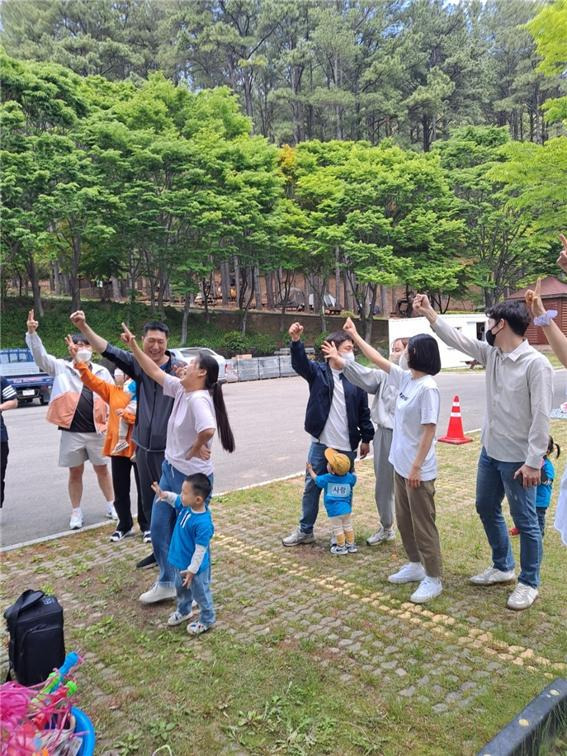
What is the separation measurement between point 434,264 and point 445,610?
26992 millimetres

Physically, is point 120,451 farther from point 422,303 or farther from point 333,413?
point 422,303

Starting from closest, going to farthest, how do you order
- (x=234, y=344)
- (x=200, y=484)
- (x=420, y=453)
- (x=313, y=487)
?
(x=200, y=484)
(x=420, y=453)
(x=313, y=487)
(x=234, y=344)

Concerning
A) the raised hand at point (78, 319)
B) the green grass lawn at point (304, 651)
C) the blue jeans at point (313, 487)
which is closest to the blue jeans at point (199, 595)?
the green grass lawn at point (304, 651)

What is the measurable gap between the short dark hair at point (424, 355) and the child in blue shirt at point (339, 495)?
110cm

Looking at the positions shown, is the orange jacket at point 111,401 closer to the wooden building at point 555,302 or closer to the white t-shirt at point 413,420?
the white t-shirt at point 413,420

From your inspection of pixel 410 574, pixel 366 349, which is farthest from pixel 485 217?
pixel 410 574

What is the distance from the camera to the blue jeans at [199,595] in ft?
11.3

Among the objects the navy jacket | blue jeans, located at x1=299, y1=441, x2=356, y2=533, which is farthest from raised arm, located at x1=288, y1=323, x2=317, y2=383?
blue jeans, located at x1=299, y1=441, x2=356, y2=533

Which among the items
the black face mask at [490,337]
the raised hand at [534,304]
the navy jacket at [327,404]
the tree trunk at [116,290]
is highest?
the tree trunk at [116,290]

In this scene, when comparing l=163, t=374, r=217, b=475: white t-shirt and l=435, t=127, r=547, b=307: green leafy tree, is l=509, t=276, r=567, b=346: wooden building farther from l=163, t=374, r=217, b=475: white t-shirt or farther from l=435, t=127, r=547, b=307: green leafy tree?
l=163, t=374, r=217, b=475: white t-shirt

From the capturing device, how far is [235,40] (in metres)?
37.2

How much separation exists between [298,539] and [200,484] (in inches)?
71.1

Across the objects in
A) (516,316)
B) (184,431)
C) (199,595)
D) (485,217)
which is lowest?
(199,595)

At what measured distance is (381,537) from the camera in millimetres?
4930
